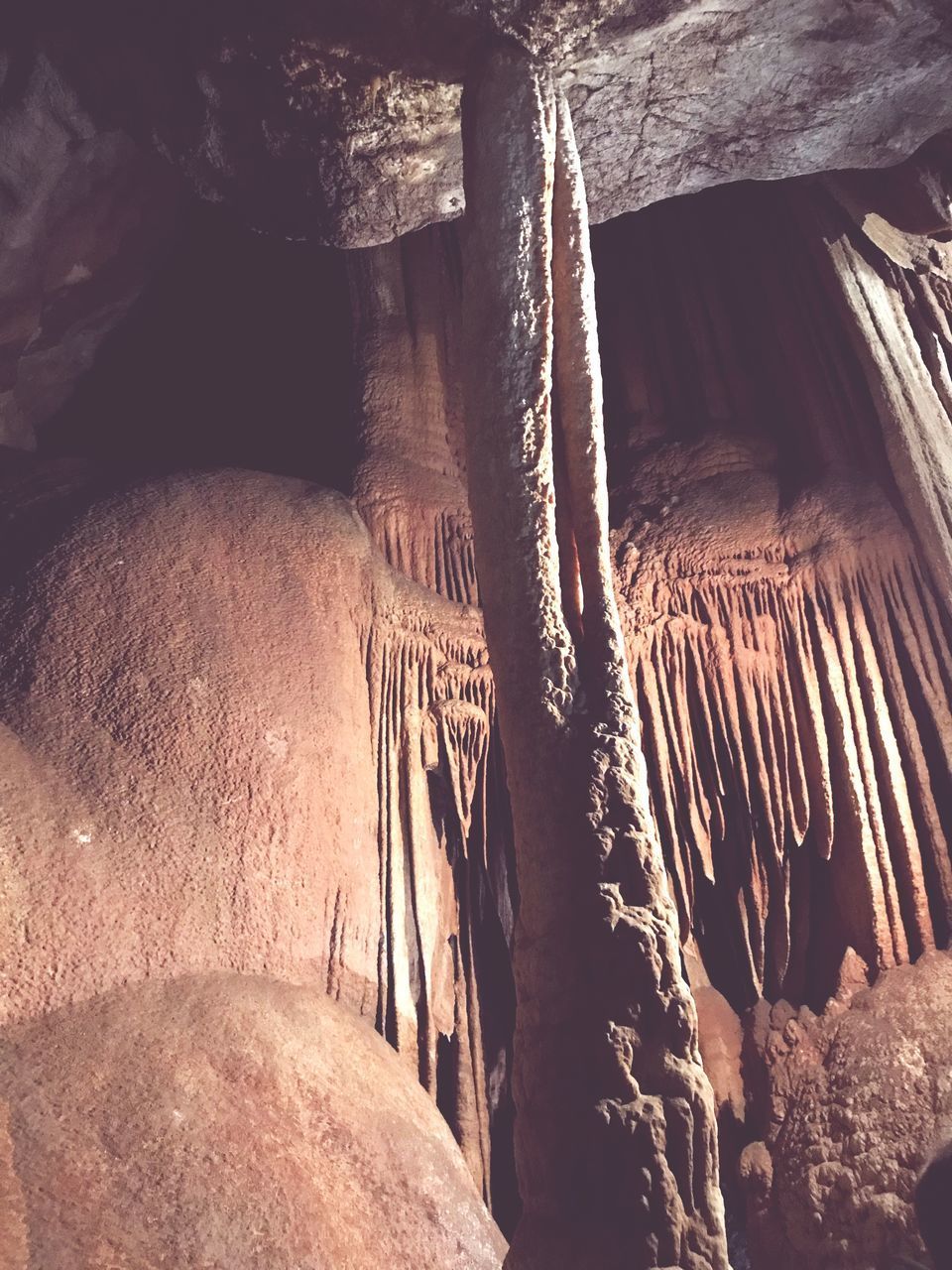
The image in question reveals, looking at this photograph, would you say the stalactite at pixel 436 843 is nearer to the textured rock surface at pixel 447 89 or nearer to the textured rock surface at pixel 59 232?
the textured rock surface at pixel 447 89

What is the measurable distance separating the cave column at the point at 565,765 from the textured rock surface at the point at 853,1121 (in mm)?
2113

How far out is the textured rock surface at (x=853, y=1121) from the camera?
11.4ft

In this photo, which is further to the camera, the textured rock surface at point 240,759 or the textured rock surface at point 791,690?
the textured rock surface at point 791,690

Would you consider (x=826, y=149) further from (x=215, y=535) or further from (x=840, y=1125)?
(x=840, y=1125)

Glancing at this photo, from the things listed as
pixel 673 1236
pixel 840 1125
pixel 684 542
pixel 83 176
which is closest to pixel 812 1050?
pixel 840 1125

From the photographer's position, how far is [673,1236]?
169 centimetres

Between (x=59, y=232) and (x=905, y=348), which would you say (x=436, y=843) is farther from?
(x=905, y=348)

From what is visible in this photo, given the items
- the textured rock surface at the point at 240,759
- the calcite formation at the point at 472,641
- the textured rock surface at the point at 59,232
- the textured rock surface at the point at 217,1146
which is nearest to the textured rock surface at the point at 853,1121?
the calcite formation at the point at 472,641

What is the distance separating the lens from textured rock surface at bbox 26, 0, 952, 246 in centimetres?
264

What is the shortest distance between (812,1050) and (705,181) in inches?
121

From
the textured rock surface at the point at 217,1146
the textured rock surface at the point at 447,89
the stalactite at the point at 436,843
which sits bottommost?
the textured rock surface at the point at 217,1146

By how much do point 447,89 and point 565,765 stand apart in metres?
1.89

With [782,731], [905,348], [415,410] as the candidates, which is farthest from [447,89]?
[905,348]

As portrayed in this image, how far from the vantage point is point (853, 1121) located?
371 centimetres
